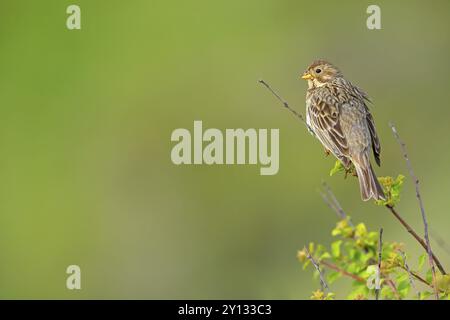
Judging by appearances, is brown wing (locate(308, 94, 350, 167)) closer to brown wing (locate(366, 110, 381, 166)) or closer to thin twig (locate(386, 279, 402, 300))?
brown wing (locate(366, 110, 381, 166))

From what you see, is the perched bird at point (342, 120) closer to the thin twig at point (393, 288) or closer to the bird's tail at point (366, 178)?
the bird's tail at point (366, 178)

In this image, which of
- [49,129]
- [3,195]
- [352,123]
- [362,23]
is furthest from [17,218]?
[352,123]

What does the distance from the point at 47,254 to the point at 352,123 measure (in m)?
7.79

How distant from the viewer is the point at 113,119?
15.2 meters

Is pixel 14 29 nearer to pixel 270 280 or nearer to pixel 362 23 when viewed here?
pixel 362 23

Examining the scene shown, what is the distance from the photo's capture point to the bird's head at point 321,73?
25.2 ft

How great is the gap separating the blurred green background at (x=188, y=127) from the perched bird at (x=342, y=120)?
2593 mm

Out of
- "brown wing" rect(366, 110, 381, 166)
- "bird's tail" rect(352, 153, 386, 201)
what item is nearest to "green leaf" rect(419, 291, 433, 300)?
"bird's tail" rect(352, 153, 386, 201)

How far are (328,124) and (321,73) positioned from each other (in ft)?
2.69

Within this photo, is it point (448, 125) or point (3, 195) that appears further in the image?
point (3, 195)

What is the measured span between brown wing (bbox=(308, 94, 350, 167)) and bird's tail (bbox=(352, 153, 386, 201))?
0.09 meters
